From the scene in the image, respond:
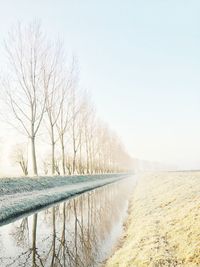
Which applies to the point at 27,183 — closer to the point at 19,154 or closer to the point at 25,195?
the point at 25,195

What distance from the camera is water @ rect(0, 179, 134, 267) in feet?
32.1

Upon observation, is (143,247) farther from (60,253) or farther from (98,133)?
(98,133)

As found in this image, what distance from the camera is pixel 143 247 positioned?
9555 millimetres

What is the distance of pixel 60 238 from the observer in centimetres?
1257

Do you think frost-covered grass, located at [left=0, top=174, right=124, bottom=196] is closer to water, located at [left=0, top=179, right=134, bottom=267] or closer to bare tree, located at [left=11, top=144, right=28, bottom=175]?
water, located at [left=0, top=179, right=134, bottom=267]

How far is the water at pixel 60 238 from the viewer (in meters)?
9.80

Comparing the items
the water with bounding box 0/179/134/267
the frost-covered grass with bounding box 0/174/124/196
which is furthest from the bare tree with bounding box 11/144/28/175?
the water with bounding box 0/179/134/267

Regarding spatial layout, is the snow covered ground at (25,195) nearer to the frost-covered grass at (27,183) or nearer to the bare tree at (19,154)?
the frost-covered grass at (27,183)

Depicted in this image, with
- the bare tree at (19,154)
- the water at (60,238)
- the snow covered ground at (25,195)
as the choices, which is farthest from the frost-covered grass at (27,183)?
the bare tree at (19,154)

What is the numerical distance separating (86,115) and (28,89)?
75.3 ft

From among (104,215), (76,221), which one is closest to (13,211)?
(76,221)

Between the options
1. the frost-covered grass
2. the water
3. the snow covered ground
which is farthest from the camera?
the frost-covered grass

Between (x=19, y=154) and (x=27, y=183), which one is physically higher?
(x=19, y=154)

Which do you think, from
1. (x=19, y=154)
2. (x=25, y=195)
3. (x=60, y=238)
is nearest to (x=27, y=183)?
(x=25, y=195)
